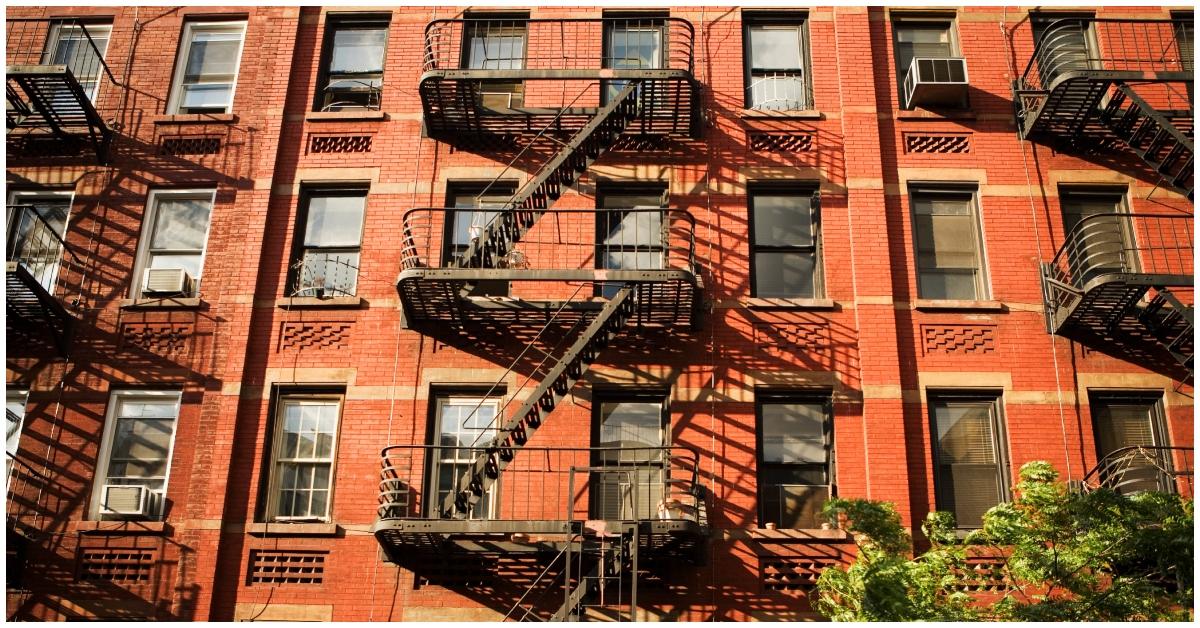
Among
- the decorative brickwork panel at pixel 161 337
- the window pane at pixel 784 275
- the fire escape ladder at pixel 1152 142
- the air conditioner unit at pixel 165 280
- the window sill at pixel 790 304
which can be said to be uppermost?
the fire escape ladder at pixel 1152 142

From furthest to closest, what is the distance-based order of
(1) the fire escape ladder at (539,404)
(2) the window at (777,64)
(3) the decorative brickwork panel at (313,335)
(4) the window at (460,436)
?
1. (2) the window at (777,64)
2. (3) the decorative brickwork panel at (313,335)
3. (4) the window at (460,436)
4. (1) the fire escape ladder at (539,404)

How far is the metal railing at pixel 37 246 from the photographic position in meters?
16.3

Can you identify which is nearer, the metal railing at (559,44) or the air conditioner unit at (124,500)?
the air conditioner unit at (124,500)

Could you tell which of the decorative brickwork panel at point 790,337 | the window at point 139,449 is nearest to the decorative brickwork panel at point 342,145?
the window at point 139,449

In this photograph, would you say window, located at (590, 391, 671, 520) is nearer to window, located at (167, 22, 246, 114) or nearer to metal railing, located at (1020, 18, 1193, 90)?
metal railing, located at (1020, 18, 1193, 90)

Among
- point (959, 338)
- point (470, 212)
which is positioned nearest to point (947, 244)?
point (959, 338)

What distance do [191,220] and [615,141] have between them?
5.94m

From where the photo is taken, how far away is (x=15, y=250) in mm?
16609

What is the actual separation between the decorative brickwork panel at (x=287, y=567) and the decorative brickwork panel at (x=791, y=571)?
5.16 metres

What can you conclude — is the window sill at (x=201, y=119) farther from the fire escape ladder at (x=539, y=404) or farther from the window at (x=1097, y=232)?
the window at (x=1097, y=232)

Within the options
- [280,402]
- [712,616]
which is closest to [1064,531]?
[712,616]

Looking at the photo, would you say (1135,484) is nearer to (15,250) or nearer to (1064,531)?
(1064,531)

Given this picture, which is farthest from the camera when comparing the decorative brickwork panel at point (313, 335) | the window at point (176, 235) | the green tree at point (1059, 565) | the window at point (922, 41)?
the window at point (922, 41)

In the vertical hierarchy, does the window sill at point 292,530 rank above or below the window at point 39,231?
below
